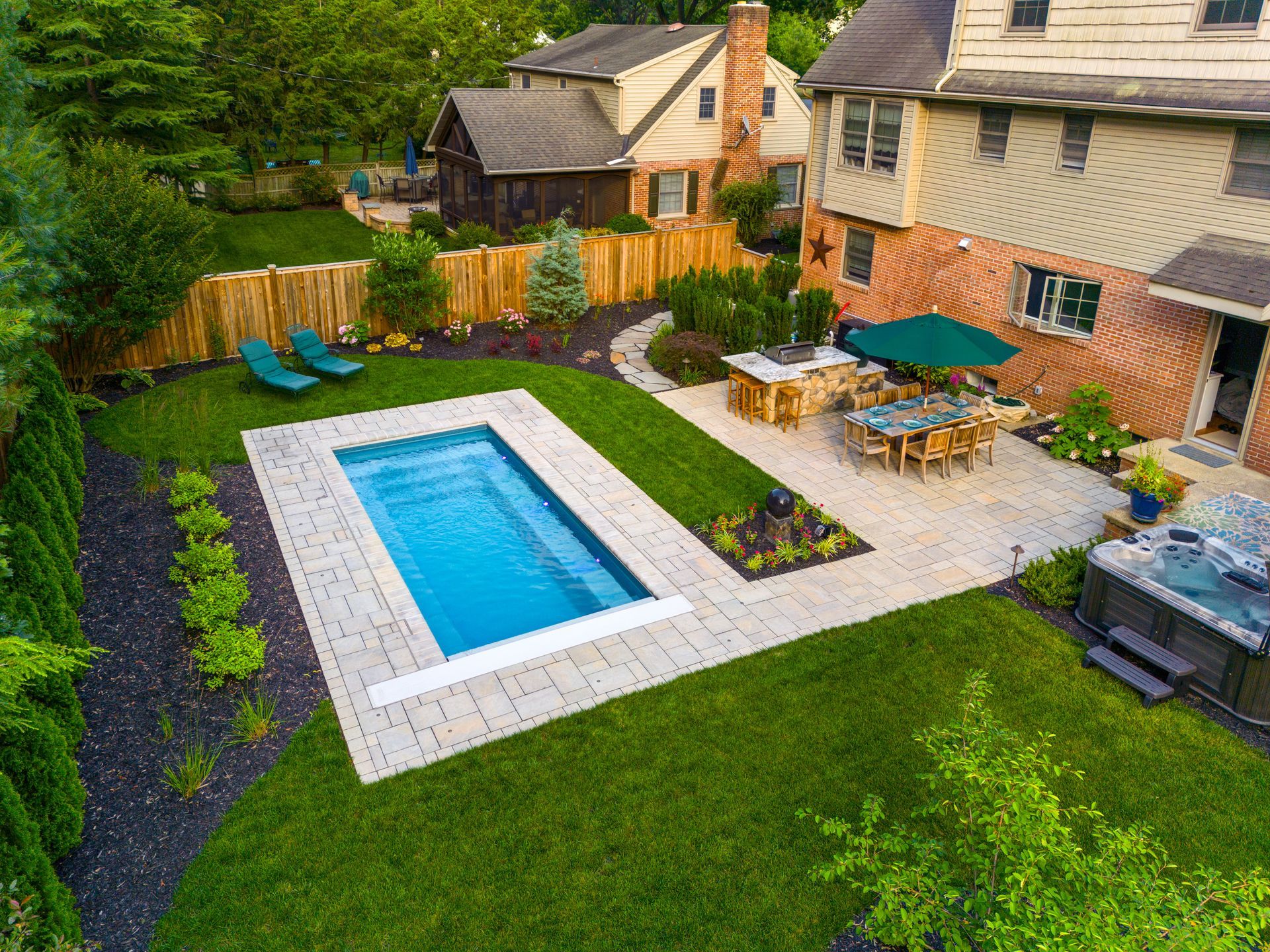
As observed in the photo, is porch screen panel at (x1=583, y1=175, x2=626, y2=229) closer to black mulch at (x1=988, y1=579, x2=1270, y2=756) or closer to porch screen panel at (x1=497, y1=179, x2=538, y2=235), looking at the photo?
porch screen panel at (x1=497, y1=179, x2=538, y2=235)

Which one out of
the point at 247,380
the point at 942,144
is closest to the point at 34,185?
the point at 247,380

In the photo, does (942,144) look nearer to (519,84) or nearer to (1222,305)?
(1222,305)

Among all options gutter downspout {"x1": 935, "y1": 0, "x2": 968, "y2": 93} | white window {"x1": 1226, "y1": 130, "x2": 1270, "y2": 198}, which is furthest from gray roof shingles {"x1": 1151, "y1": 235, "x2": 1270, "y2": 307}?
A: gutter downspout {"x1": 935, "y1": 0, "x2": 968, "y2": 93}

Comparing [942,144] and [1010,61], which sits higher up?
[1010,61]

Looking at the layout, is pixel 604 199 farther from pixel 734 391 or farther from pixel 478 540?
pixel 478 540

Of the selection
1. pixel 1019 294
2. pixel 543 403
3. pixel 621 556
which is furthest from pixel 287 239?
pixel 1019 294

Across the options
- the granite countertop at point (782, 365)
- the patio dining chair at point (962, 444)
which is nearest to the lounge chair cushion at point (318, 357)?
the granite countertop at point (782, 365)
